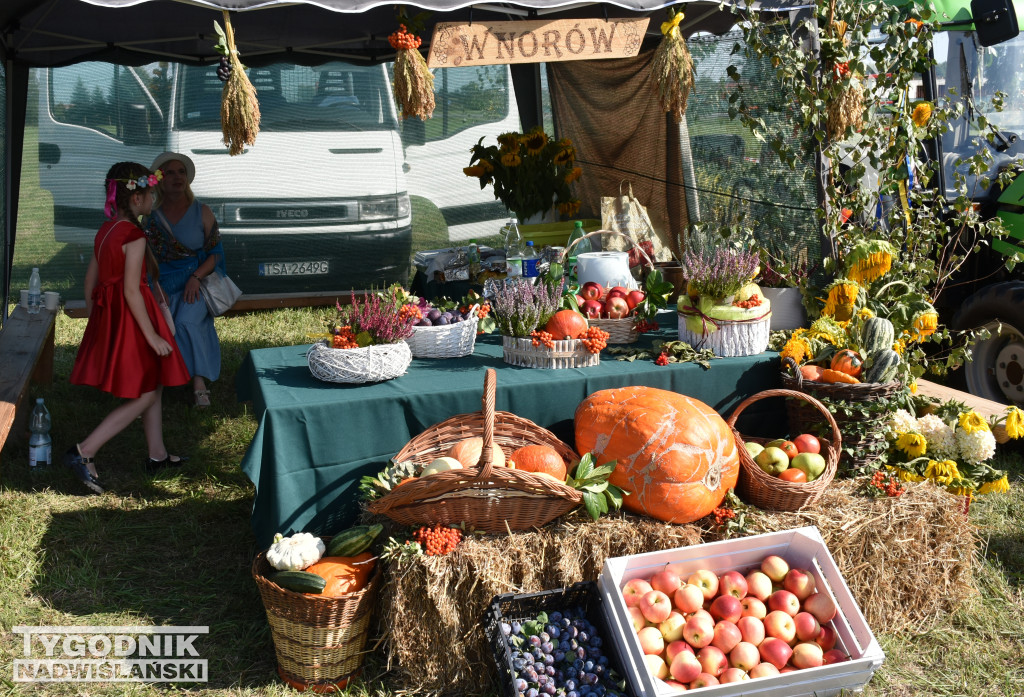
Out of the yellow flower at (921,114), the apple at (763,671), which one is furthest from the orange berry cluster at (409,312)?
the yellow flower at (921,114)

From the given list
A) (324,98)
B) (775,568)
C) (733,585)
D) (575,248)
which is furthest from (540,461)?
(324,98)

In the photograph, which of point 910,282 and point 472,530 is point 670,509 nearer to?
point 472,530

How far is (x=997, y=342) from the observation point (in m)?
5.04

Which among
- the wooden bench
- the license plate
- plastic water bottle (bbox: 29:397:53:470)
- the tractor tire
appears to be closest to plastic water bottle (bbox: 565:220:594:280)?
the tractor tire

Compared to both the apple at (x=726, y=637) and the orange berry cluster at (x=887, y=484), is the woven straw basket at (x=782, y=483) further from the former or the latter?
the apple at (x=726, y=637)

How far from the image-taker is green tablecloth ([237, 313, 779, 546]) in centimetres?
301

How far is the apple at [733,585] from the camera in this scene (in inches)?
109

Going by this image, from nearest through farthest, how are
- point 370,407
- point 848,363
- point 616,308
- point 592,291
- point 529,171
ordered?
point 370,407 < point 848,363 < point 616,308 < point 592,291 < point 529,171

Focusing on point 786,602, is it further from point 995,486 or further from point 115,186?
point 115,186

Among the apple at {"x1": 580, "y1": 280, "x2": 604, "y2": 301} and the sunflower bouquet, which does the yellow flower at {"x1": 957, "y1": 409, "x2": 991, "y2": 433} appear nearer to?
the apple at {"x1": 580, "y1": 280, "x2": 604, "y2": 301}

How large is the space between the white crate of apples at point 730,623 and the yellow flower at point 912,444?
37.2 inches

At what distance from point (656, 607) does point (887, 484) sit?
1165mm

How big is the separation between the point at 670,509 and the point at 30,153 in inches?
293

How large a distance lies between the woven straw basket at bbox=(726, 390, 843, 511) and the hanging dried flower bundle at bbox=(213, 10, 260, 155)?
2322mm
